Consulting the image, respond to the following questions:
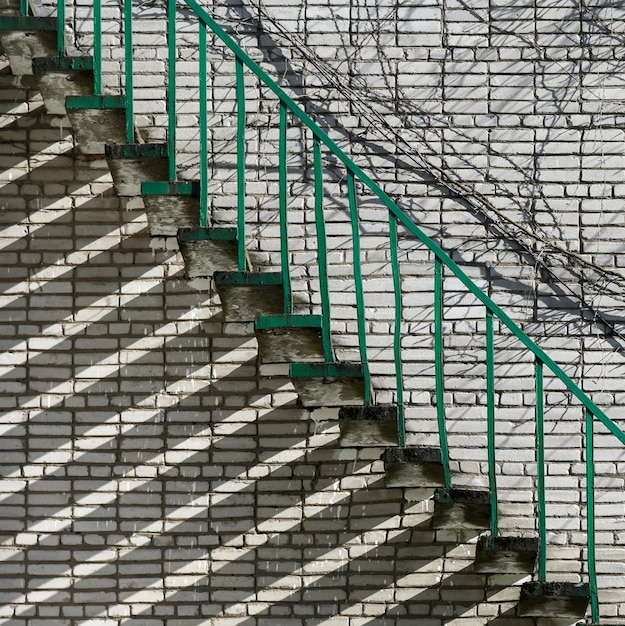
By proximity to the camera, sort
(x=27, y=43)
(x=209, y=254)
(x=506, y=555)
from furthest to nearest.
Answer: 1. (x=27, y=43)
2. (x=506, y=555)
3. (x=209, y=254)

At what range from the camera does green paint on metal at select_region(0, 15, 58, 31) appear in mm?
4051

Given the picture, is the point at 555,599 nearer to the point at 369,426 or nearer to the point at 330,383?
the point at 369,426

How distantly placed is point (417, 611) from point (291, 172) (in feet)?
7.64

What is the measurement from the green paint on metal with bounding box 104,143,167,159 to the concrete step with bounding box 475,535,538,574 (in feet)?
7.18

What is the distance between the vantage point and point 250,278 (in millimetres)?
3752

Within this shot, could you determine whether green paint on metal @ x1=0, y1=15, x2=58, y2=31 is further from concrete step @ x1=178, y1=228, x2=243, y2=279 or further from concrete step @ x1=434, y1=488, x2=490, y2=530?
concrete step @ x1=434, y1=488, x2=490, y2=530

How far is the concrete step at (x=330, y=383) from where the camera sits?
3730mm

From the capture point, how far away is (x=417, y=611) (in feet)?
15.3

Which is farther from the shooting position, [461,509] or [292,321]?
[461,509]

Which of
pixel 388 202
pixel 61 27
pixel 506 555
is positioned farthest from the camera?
pixel 506 555

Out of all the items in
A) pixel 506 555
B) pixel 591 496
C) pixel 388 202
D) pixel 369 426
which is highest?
pixel 388 202

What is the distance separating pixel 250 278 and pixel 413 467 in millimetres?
1087

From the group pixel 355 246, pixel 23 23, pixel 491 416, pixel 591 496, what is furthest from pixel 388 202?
pixel 23 23

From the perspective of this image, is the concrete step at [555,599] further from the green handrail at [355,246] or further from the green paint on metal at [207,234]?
the green paint on metal at [207,234]
